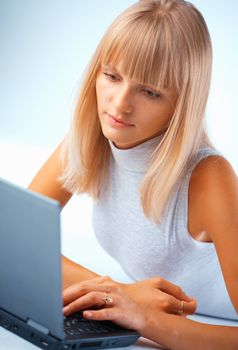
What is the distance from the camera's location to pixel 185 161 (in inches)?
80.9

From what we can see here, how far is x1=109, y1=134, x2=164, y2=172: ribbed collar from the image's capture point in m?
2.14

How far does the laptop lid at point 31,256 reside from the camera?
147cm

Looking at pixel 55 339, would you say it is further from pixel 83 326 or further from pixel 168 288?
pixel 168 288

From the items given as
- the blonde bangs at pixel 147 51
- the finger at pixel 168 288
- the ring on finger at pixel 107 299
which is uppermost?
the blonde bangs at pixel 147 51

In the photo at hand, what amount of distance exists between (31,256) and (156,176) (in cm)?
61

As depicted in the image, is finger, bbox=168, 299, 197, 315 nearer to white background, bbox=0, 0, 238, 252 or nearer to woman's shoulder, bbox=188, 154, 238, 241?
woman's shoulder, bbox=188, 154, 238, 241

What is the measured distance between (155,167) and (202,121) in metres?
0.14

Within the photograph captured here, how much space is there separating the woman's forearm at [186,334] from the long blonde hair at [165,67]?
0.38 metres

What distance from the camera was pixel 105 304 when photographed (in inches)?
68.7

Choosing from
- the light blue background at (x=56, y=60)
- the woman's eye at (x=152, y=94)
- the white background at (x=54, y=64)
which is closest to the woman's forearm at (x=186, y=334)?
the woman's eye at (x=152, y=94)

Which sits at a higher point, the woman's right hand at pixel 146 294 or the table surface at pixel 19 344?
the woman's right hand at pixel 146 294

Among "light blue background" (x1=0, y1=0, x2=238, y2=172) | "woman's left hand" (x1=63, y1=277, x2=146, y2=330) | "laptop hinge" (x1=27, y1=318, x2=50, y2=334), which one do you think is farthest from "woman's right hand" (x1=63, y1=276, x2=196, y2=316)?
"light blue background" (x1=0, y1=0, x2=238, y2=172)

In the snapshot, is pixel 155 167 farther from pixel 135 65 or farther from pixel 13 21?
pixel 13 21

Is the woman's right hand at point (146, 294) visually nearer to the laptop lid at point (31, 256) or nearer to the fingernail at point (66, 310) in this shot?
the fingernail at point (66, 310)
